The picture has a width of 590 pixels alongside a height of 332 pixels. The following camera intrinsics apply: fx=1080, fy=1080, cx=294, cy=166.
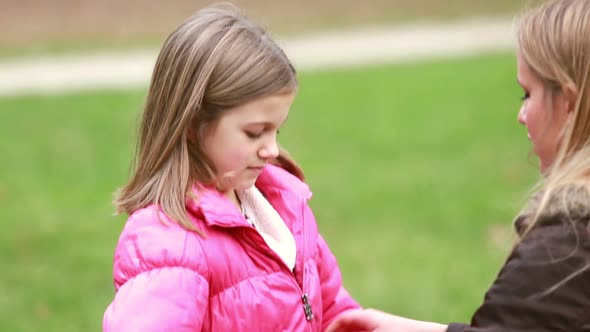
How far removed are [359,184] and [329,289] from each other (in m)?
4.28

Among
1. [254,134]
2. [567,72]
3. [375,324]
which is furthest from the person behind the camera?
[375,324]

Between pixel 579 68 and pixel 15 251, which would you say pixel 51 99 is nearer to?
pixel 15 251

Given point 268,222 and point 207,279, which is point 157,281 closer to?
point 207,279

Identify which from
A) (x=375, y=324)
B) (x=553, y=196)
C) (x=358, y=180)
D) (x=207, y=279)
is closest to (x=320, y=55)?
(x=358, y=180)

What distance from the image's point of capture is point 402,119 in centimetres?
888

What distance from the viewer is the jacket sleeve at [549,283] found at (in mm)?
2287

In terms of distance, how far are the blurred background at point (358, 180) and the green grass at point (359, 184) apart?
13mm

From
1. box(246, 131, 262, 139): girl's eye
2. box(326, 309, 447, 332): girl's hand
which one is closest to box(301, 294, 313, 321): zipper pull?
box(326, 309, 447, 332): girl's hand

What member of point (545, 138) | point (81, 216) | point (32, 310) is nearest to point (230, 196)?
point (545, 138)

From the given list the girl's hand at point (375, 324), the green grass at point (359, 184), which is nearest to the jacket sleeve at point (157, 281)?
the girl's hand at point (375, 324)

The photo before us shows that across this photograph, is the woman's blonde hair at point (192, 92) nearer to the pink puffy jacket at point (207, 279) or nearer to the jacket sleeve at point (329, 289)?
the pink puffy jacket at point (207, 279)

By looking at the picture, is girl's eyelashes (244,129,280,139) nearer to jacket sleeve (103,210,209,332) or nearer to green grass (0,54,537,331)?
jacket sleeve (103,210,209,332)

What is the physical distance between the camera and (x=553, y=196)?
2344 millimetres

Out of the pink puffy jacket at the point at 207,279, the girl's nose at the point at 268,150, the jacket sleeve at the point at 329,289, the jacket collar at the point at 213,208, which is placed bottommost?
the jacket sleeve at the point at 329,289
